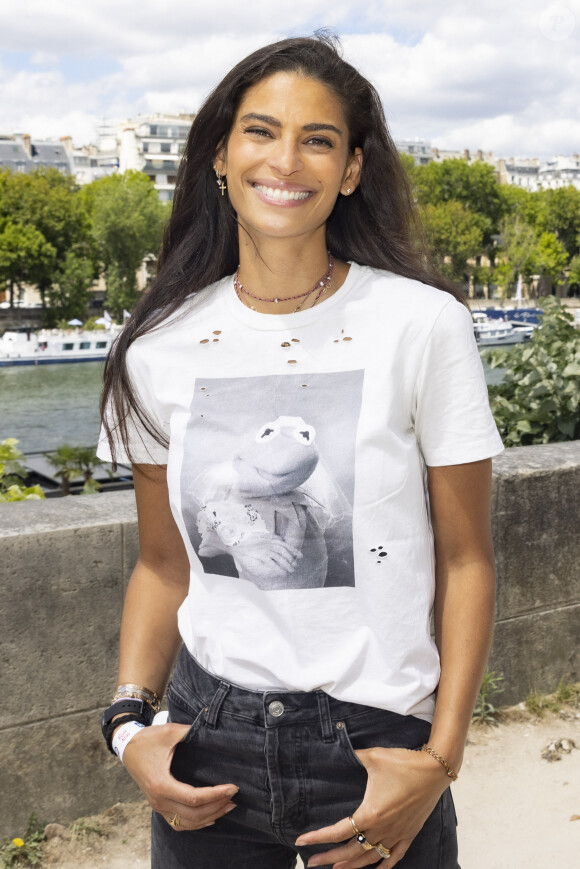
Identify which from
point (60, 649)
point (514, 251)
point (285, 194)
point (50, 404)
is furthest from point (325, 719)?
point (514, 251)

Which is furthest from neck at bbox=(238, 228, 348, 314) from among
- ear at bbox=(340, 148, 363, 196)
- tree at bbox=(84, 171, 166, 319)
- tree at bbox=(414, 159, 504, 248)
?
tree at bbox=(414, 159, 504, 248)

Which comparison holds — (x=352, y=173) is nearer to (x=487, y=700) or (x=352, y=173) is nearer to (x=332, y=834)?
(x=332, y=834)

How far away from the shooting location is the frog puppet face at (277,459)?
4.53 feet

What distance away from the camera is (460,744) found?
136cm

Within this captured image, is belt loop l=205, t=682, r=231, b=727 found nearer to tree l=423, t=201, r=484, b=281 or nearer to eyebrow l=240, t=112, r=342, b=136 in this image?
eyebrow l=240, t=112, r=342, b=136

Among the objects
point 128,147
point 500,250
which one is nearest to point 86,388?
point 500,250

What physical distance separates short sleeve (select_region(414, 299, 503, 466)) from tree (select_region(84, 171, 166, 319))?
54684mm

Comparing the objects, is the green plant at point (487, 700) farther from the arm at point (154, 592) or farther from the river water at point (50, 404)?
the river water at point (50, 404)

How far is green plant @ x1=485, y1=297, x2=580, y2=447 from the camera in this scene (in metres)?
4.07

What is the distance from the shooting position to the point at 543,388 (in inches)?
161

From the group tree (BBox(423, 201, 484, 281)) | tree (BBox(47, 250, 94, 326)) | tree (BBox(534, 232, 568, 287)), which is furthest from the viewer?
tree (BBox(534, 232, 568, 287))

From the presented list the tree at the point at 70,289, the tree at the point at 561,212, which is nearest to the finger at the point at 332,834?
the tree at the point at 70,289

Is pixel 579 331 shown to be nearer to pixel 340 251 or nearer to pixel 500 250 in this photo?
pixel 340 251

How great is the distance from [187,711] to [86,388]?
4168cm
